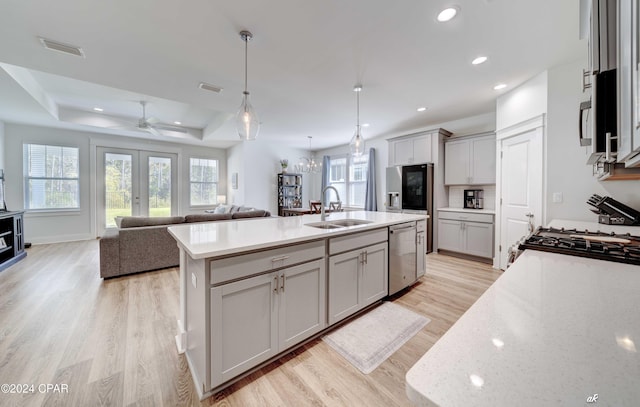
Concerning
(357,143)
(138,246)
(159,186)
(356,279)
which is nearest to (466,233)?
(357,143)

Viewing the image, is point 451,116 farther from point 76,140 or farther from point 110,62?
point 76,140

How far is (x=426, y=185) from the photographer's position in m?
4.52

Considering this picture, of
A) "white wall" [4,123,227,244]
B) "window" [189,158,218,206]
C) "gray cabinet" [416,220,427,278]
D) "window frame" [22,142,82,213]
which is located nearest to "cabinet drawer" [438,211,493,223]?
"gray cabinet" [416,220,427,278]

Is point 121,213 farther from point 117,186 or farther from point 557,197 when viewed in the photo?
point 557,197

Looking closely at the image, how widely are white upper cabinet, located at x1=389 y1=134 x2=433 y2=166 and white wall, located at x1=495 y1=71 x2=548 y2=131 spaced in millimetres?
1216

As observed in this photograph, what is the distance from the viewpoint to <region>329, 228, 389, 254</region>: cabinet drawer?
2027 millimetres

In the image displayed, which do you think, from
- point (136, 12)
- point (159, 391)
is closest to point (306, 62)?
point (136, 12)

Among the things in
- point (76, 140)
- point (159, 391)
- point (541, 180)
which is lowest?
point (159, 391)

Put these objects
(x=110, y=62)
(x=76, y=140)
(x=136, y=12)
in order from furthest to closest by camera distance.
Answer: (x=76, y=140) → (x=110, y=62) → (x=136, y=12)

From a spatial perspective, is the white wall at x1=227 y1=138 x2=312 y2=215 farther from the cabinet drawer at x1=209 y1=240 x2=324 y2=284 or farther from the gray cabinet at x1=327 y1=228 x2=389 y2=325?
the cabinet drawer at x1=209 y1=240 x2=324 y2=284

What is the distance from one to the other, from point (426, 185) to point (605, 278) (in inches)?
147

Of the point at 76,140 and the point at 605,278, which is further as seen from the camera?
the point at 76,140

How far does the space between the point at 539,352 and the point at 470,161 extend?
4.50 m

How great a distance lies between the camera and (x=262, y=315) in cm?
158
